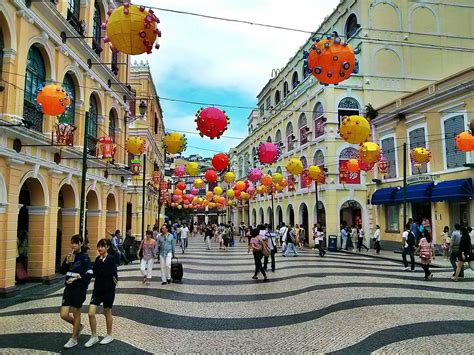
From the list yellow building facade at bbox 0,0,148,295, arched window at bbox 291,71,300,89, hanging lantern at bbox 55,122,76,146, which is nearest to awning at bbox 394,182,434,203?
yellow building facade at bbox 0,0,148,295

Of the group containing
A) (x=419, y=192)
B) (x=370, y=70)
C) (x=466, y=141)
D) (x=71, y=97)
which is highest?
(x=370, y=70)

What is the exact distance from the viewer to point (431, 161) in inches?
838

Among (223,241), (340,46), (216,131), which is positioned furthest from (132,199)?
(340,46)

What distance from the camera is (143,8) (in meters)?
6.97

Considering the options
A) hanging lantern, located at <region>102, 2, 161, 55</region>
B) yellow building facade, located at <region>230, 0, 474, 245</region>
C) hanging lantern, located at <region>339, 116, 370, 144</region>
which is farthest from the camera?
yellow building facade, located at <region>230, 0, 474, 245</region>

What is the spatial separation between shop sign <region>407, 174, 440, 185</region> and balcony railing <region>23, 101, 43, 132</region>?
1887 cm

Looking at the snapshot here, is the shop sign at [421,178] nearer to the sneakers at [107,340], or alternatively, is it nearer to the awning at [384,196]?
the awning at [384,196]

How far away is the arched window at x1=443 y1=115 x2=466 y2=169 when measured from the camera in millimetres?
19203

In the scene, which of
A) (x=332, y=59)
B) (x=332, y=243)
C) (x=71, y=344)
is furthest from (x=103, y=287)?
(x=332, y=243)

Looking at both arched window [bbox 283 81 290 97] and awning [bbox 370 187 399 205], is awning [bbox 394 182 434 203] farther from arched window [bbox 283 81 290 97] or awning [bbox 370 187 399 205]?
arched window [bbox 283 81 290 97]

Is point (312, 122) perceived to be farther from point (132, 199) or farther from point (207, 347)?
point (207, 347)

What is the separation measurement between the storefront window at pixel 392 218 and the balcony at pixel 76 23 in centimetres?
2013

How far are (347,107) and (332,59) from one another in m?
21.0

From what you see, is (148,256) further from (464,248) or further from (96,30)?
(96,30)
